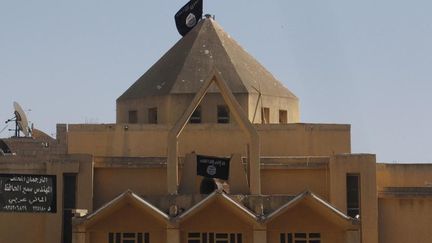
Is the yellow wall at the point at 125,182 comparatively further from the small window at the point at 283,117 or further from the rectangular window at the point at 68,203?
the small window at the point at 283,117

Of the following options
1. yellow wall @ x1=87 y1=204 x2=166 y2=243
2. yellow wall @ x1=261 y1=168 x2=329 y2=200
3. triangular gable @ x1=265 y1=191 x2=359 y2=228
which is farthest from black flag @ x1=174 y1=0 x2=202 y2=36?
triangular gable @ x1=265 y1=191 x2=359 y2=228

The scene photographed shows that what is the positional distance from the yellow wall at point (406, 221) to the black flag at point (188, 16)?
1235 centimetres

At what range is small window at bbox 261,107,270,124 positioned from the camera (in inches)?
1658

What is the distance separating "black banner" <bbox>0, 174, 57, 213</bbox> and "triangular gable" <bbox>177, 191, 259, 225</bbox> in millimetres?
5595

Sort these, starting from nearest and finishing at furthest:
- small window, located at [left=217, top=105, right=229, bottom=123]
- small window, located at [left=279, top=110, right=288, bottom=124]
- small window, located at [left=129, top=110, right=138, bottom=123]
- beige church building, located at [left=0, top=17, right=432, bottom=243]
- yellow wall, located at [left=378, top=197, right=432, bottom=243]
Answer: beige church building, located at [left=0, top=17, right=432, bottom=243], yellow wall, located at [left=378, top=197, right=432, bottom=243], small window, located at [left=217, top=105, right=229, bottom=123], small window, located at [left=129, top=110, right=138, bottom=123], small window, located at [left=279, top=110, right=288, bottom=124]

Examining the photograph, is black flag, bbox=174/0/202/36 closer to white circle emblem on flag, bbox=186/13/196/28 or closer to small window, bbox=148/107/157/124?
white circle emblem on flag, bbox=186/13/196/28

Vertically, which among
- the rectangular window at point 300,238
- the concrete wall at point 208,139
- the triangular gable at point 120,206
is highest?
the concrete wall at point 208,139

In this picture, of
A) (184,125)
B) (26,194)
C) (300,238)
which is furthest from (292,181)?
(26,194)

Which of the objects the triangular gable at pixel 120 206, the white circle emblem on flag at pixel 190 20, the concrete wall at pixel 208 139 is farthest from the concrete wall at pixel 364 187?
the white circle emblem on flag at pixel 190 20

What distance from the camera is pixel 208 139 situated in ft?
133

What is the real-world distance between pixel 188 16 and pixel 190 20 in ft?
0.66

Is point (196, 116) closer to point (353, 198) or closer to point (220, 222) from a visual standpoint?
point (220, 222)

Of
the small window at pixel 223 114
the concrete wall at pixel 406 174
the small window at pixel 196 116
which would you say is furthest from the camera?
the small window at pixel 223 114

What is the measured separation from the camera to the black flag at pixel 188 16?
46.3 m
